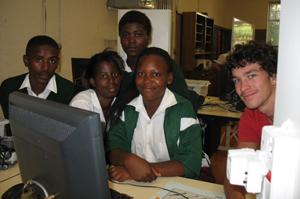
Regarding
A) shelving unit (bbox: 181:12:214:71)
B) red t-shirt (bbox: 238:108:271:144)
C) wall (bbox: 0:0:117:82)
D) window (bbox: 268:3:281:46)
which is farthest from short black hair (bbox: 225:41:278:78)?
window (bbox: 268:3:281:46)

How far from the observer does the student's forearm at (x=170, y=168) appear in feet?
3.96

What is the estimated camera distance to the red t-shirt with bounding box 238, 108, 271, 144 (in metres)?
1.31

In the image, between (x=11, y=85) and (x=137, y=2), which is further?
(x=137, y=2)

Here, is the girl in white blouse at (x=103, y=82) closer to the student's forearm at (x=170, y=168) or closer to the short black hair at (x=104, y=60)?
Answer: the short black hair at (x=104, y=60)

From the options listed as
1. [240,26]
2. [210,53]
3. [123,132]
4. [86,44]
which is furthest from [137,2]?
[210,53]

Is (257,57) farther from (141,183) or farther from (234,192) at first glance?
(141,183)

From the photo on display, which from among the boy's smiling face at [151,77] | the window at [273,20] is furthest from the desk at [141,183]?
the window at [273,20]

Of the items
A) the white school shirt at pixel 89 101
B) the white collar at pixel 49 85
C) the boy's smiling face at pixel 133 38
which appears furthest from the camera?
the boy's smiling face at pixel 133 38

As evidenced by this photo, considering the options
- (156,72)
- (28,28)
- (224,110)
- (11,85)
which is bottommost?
(224,110)

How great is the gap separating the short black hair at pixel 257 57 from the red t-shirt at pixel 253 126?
245 millimetres

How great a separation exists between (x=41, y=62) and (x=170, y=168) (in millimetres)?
1216

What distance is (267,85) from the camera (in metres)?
1.19

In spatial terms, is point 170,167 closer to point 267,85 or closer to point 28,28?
point 267,85

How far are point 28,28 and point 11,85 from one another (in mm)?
1233
